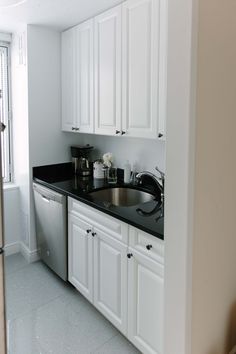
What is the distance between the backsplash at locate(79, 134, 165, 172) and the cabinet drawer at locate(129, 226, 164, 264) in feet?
2.73

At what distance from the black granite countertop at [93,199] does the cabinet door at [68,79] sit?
46 centimetres

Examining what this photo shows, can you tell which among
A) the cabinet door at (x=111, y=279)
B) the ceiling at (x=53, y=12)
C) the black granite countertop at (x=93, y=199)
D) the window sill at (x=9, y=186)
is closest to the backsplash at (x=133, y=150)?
the black granite countertop at (x=93, y=199)

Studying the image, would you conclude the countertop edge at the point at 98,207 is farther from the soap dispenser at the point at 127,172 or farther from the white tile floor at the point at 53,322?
the white tile floor at the point at 53,322

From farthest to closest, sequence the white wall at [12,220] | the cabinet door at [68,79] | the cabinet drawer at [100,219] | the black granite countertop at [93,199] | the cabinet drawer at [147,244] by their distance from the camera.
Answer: the white wall at [12,220] → the cabinet door at [68,79] → the cabinet drawer at [100,219] → the black granite countertop at [93,199] → the cabinet drawer at [147,244]

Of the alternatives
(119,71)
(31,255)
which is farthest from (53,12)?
(31,255)

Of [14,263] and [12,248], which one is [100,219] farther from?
[12,248]

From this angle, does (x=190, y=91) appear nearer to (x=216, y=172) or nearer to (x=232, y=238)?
(x=216, y=172)

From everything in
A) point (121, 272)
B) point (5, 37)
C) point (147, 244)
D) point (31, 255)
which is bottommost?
point (31, 255)

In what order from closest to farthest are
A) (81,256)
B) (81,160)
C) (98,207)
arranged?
(98,207) < (81,256) < (81,160)

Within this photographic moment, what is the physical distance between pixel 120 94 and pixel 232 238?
139 centimetres

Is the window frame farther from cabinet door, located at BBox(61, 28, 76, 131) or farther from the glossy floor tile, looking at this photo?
the glossy floor tile

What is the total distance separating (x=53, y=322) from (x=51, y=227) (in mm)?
797

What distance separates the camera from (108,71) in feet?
8.13

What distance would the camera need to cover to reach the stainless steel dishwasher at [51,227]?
263 centimetres
